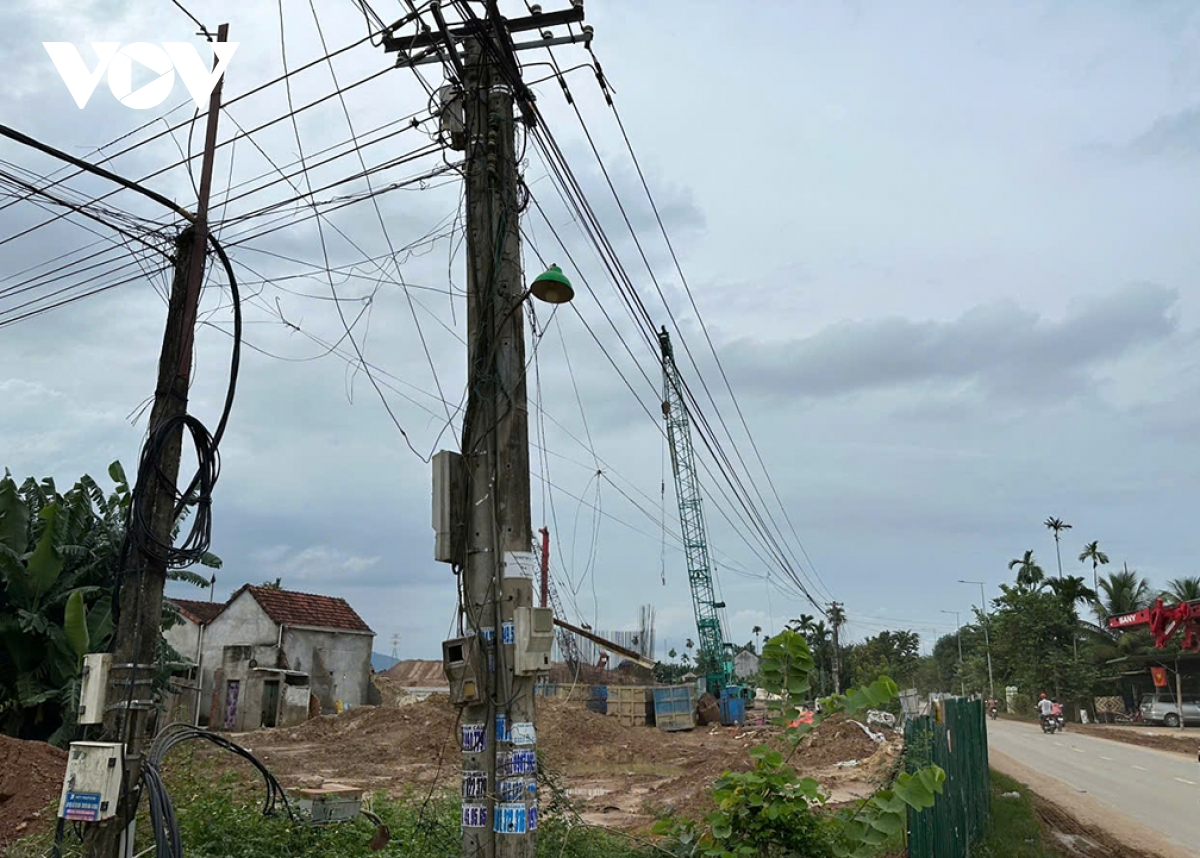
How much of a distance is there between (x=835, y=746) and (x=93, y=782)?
22.5 metres

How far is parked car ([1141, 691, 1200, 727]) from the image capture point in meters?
46.1

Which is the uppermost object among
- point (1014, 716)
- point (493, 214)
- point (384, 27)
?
point (384, 27)

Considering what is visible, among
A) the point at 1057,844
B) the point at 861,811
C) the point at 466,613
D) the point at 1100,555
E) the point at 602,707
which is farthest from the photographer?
the point at 1100,555

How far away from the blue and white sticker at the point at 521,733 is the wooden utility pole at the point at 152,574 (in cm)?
293

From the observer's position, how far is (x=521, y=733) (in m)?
6.86

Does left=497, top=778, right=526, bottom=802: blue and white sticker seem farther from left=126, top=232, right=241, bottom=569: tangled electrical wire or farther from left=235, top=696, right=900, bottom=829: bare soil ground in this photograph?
left=235, top=696, right=900, bottom=829: bare soil ground

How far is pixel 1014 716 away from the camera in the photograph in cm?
6469

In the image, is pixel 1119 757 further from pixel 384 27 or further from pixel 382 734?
pixel 384 27

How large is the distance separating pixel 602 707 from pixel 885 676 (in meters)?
36.8

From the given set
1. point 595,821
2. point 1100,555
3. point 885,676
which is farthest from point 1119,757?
point 1100,555

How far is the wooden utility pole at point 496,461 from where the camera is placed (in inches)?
268

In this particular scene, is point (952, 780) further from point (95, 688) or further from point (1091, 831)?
point (95, 688)

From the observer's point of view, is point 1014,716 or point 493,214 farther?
point 1014,716

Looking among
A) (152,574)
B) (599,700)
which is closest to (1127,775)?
(599,700)
